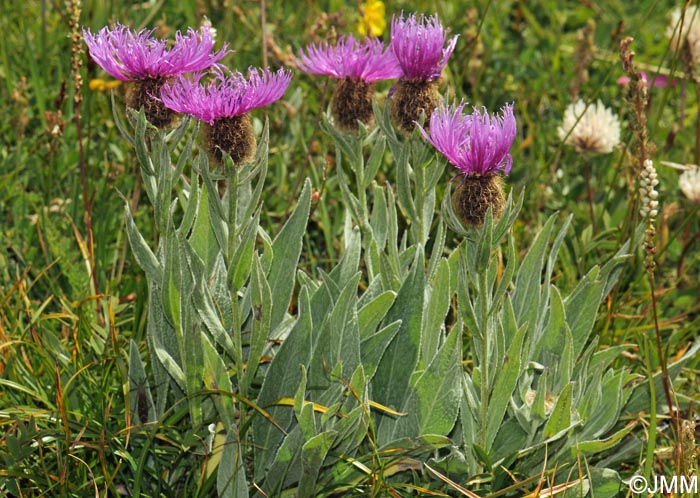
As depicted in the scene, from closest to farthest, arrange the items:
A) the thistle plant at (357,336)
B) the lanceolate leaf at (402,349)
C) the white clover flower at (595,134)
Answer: the thistle plant at (357,336) < the lanceolate leaf at (402,349) < the white clover flower at (595,134)

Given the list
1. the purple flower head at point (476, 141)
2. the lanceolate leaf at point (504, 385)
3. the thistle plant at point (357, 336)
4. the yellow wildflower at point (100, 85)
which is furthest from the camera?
the yellow wildflower at point (100, 85)

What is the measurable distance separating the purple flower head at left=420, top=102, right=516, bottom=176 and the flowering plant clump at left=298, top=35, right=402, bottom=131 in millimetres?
421

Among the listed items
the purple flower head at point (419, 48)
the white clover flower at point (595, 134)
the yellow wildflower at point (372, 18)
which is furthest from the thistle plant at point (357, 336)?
the yellow wildflower at point (372, 18)

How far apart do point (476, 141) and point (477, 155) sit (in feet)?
0.11

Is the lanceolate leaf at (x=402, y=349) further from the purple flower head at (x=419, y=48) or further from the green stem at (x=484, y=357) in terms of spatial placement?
the purple flower head at (x=419, y=48)

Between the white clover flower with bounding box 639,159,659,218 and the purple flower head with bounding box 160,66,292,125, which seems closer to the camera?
the purple flower head with bounding box 160,66,292,125

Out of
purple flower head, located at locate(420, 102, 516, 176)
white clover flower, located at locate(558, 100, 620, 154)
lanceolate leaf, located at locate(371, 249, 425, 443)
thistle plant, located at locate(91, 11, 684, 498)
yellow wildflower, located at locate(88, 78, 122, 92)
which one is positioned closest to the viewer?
purple flower head, located at locate(420, 102, 516, 176)

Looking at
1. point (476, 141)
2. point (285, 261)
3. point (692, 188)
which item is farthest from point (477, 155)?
point (692, 188)

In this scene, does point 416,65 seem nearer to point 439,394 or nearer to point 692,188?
point 439,394

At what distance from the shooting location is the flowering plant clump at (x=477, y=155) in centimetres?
179

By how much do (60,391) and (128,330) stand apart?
671 mm

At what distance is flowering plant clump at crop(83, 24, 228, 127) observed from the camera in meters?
1.92

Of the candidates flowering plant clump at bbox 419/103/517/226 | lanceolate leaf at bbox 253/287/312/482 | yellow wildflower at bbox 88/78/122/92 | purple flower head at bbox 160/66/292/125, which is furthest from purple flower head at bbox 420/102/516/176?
yellow wildflower at bbox 88/78/122/92

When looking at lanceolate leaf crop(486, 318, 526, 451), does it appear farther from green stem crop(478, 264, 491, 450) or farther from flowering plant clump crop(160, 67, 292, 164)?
flowering plant clump crop(160, 67, 292, 164)
